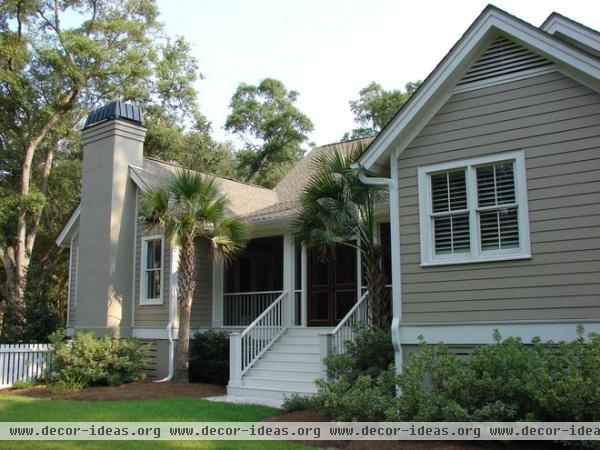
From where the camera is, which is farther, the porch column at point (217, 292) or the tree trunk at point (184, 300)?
the porch column at point (217, 292)

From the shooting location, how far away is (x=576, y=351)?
21.8ft

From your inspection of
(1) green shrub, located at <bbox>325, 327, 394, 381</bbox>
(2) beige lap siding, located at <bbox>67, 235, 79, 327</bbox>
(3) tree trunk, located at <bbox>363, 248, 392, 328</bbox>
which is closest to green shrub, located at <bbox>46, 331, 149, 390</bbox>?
(2) beige lap siding, located at <bbox>67, 235, 79, 327</bbox>

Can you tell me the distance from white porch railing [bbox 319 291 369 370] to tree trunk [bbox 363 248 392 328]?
0.38 meters

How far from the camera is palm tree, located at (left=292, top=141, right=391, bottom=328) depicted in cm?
1016

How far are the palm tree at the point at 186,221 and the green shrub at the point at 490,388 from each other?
19.0ft

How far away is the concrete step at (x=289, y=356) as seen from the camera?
11.9 metres

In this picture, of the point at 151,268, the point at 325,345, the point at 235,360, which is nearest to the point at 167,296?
the point at 151,268

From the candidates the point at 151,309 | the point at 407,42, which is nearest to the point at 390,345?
the point at 407,42

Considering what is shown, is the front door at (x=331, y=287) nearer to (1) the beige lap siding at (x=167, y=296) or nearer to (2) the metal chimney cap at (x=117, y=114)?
(1) the beige lap siding at (x=167, y=296)

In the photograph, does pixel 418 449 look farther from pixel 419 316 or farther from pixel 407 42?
pixel 407 42

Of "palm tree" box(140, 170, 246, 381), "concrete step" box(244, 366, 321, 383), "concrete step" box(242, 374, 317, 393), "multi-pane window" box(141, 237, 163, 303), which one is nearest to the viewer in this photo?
"concrete step" box(242, 374, 317, 393)

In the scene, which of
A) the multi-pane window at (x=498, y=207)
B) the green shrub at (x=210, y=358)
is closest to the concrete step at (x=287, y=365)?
the green shrub at (x=210, y=358)

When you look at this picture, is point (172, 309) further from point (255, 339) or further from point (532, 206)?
point (532, 206)

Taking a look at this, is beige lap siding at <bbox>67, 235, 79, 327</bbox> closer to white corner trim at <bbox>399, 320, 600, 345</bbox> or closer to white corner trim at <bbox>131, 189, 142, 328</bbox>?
white corner trim at <bbox>131, 189, 142, 328</bbox>
